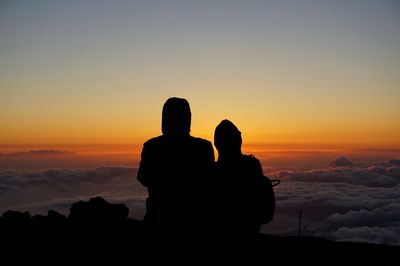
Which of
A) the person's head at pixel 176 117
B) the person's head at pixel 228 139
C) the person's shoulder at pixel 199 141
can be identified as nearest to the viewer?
the person's head at pixel 176 117

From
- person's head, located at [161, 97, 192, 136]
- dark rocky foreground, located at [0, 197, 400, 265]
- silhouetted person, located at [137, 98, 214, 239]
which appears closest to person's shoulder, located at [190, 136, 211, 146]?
silhouetted person, located at [137, 98, 214, 239]

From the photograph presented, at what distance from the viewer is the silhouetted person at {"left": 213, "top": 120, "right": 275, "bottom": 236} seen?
5215mm

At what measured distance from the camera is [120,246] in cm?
802

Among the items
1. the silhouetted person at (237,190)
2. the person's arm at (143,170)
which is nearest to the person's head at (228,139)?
the silhouetted person at (237,190)

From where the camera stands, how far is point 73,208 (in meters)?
11.5

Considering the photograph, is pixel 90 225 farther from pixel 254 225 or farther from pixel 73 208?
pixel 254 225

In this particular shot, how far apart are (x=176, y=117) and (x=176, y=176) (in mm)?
694

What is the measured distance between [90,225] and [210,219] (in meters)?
6.26

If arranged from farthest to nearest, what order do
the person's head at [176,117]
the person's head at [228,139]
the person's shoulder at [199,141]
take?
the person's head at [228,139]
the person's shoulder at [199,141]
the person's head at [176,117]

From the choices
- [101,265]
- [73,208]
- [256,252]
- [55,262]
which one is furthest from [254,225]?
[73,208]

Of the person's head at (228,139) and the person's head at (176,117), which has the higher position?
the person's head at (176,117)

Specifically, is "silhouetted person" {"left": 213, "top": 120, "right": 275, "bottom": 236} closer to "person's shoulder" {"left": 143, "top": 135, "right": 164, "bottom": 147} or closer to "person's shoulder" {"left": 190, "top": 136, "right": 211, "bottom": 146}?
"person's shoulder" {"left": 190, "top": 136, "right": 211, "bottom": 146}

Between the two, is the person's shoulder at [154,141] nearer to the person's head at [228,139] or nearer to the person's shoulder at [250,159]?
the person's head at [228,139]

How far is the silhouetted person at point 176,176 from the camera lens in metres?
4.82
